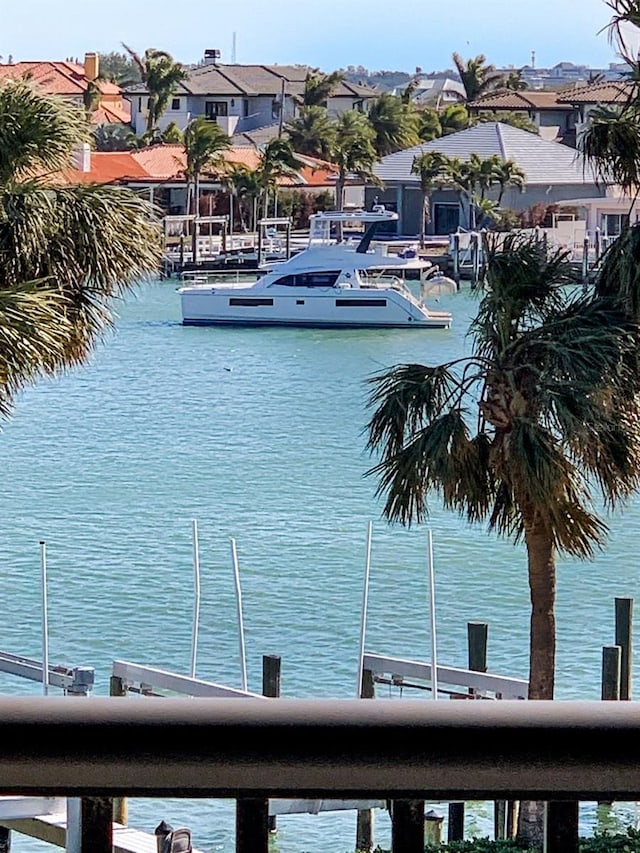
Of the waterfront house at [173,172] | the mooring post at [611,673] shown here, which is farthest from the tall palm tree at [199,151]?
the mooring post at [611,673]

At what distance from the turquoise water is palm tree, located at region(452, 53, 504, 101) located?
5713 centimetres

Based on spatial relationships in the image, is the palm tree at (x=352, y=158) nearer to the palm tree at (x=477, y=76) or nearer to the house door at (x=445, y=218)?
the house door at (x=445, y=218)

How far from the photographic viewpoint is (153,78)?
87.0m

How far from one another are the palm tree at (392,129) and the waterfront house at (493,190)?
8.00 m

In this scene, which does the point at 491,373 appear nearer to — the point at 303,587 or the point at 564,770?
the point at 564,770

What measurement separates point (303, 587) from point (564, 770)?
22.0 m

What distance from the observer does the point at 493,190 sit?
3135 inches

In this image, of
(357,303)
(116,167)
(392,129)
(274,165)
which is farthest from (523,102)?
(357,303)

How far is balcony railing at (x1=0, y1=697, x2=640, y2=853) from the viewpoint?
128 cm

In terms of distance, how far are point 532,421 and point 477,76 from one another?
9215 cm

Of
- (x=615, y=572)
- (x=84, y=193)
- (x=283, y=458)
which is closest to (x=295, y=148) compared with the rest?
(x=283, y=458)

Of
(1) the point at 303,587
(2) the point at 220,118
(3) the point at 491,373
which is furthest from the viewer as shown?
(2) the point at 220,118

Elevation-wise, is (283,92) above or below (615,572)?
above

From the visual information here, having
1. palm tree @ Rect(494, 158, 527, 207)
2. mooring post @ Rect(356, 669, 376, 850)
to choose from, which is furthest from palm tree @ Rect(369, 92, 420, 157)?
mooring post @ Rect(356, 669, 376, 850)
